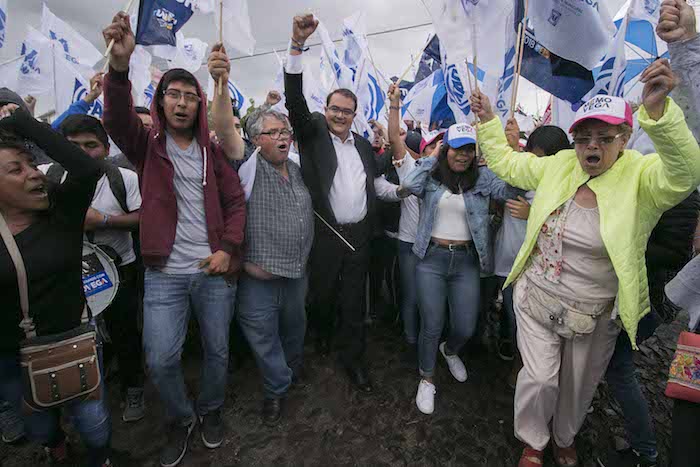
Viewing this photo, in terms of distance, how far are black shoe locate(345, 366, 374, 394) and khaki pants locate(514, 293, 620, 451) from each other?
1197 millimetres

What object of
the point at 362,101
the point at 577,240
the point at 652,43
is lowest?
the point at 577,240

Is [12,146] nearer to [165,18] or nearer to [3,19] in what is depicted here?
[165,18]

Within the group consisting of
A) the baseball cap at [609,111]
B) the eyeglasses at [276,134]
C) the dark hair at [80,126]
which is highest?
the baseball cap at [609,111]

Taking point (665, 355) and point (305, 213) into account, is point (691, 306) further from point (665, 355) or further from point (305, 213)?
point (665, 355)

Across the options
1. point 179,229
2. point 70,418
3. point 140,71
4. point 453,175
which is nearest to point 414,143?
point 453,175

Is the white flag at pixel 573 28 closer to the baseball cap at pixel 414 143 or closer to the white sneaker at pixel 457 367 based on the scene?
the baseball cap at pixel 414 143

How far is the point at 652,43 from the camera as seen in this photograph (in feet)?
13.7

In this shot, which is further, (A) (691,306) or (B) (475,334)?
(B) (475,334)

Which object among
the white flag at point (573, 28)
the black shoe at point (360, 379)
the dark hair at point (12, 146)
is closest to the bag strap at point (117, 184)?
the dark hair at point (12, 146)

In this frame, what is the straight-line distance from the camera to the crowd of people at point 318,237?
1.69 metres

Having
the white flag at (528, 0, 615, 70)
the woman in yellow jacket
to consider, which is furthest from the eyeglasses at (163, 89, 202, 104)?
the white flag at (528, 0, 615, 70)

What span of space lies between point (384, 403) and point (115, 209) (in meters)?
2.49

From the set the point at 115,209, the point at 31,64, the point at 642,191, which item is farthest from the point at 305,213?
the point at 31,64

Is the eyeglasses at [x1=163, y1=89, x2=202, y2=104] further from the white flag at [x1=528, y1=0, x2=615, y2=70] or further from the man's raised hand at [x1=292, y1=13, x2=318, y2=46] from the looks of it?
the white flag at [x1=528, y1=0, x2=615, y2=70]
